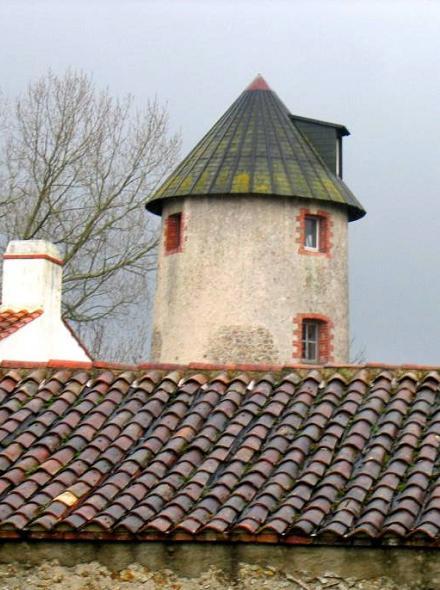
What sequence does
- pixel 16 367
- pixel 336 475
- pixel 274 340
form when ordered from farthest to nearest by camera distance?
pixel 274 340 → pixel 16 367 → pixel 336 475

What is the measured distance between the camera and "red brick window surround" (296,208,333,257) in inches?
1355

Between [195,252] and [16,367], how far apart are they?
66.0 ft

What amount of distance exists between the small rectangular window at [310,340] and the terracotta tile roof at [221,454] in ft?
67.1

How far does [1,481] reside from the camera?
12.0m

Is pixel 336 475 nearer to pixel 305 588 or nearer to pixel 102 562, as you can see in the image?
pixel 305 588

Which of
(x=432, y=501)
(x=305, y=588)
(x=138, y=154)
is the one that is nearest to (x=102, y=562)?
(x=305, y=588)

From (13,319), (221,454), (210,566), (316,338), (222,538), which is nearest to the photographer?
(222,538)

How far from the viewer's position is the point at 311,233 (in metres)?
34.8

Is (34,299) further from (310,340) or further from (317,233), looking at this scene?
(317,233)

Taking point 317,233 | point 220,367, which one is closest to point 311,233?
point 317,233

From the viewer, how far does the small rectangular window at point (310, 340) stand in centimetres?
3409

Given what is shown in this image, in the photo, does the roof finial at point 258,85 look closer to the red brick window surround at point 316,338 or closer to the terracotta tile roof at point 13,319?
the red brick window surround at point 316,338

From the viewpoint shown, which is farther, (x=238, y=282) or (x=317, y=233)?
(x=317, y=233)

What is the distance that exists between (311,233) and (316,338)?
246 centimetres
